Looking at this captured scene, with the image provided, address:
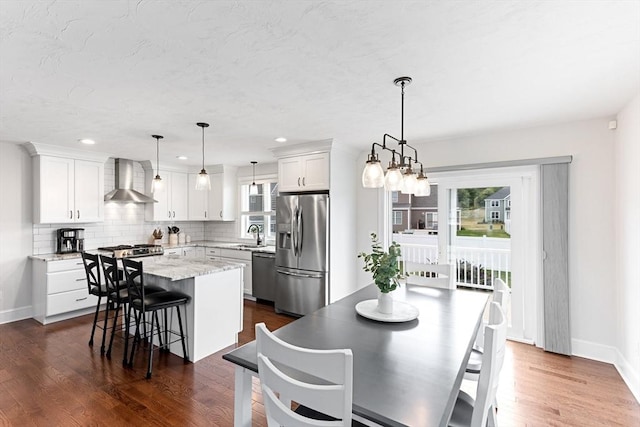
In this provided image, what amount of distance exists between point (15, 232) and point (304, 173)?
390cm

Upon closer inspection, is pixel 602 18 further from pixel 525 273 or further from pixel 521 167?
pixel 525 273

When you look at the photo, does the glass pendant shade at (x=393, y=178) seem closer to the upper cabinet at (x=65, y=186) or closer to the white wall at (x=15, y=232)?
the upper cabinet at (x=65, y=186)

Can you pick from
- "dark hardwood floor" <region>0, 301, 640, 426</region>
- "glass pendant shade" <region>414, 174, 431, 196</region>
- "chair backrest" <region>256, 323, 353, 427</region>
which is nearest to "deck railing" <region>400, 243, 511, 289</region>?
"dark hardwood floor" <region>0, 301, 640, 426</region>

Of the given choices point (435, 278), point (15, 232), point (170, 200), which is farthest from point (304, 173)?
point (15, 232)

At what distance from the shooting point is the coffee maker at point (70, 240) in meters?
4.55

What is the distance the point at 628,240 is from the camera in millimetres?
2721

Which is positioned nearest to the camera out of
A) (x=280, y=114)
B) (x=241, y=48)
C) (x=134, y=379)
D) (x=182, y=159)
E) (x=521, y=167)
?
(x=241, y=48)

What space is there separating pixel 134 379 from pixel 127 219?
11.5ft

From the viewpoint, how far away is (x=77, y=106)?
276 cm

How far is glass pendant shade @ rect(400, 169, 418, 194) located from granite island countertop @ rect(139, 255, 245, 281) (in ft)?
6.65

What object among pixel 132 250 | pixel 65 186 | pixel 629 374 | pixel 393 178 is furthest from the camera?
pixel 132 250

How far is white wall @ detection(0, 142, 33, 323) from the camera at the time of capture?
4141 millimetres

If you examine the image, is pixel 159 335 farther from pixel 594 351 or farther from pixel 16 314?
pixel 594 351

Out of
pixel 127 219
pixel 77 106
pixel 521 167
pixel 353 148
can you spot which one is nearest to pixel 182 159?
pixel 127 219
